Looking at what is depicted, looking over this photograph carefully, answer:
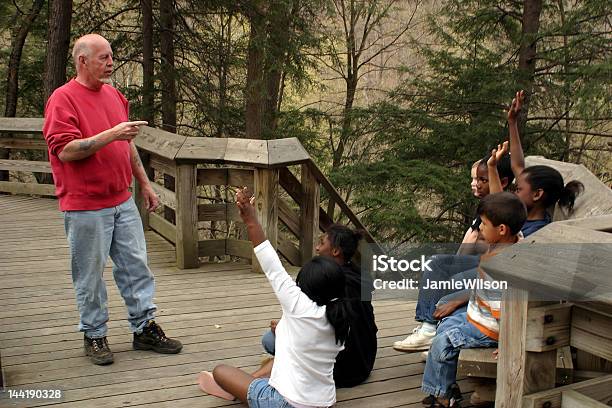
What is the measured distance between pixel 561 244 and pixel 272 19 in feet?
26.3

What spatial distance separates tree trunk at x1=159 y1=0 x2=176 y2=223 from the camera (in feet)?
33.1

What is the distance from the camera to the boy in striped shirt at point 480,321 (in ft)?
10.1

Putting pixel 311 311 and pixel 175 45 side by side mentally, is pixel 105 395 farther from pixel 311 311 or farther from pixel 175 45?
pixel 175 45

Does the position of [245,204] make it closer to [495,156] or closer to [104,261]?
[104,261]

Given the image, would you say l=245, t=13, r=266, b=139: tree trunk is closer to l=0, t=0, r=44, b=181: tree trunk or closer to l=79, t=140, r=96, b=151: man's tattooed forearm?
l=0, t=0, r=44, b=181: tree trunk

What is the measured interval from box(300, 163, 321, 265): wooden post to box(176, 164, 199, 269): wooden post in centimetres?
89

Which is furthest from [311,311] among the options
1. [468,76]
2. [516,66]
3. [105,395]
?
[516,66]

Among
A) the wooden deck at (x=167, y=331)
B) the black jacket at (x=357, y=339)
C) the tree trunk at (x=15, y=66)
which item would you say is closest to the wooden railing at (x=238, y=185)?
the wooden deck at (x=167, y=331)

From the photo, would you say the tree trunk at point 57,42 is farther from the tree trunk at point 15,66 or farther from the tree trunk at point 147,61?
the tree trunk at point 15,66

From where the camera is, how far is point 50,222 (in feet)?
24.6

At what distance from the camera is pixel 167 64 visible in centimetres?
1002

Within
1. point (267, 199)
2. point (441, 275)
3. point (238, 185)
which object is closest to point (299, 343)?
point (441, 275)

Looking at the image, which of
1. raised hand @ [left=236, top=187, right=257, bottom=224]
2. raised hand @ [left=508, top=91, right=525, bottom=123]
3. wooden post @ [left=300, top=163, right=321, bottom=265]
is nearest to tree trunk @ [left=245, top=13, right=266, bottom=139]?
wooden post @ [left=300, top=163, right=321, bottom=265]

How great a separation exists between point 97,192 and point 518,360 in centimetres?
231
